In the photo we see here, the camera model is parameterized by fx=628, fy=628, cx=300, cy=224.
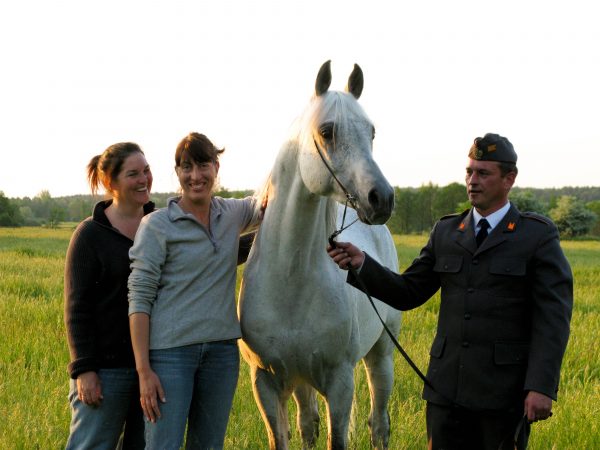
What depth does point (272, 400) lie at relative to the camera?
11.4ft

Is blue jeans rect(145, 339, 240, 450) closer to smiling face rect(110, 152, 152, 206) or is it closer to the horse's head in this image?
smiling face rect(110, 152, 152, 206)

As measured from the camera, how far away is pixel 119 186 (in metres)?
3.10

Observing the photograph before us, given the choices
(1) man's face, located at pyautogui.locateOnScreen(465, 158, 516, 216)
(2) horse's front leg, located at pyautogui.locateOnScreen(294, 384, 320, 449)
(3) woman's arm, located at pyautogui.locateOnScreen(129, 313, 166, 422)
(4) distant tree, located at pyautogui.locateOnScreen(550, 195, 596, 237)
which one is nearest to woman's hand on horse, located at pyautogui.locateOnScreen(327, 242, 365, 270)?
(1) man's face, located at pyautogui.locateOnScreen(465, 158, 516, 216)

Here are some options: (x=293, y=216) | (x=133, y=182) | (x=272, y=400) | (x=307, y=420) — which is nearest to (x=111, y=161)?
(x=133, y=182)

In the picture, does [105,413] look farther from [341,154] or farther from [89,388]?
[341,154]

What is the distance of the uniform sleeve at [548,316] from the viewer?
8.73 ft

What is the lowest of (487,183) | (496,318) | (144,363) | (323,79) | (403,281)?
(144,363)

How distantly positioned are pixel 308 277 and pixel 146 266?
842mm

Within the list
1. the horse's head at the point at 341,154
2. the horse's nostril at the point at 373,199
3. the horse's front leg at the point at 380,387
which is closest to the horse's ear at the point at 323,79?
the horse's head at the point at 341,154

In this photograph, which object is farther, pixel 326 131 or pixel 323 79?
pixel 323 79

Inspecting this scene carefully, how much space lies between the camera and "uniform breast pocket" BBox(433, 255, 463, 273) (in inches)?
117

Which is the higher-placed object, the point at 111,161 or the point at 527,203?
the point at 111,161

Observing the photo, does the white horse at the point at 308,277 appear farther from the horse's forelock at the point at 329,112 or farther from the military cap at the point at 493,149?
the military cap at the point at 493,149

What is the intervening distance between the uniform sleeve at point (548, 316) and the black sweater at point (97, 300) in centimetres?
186
